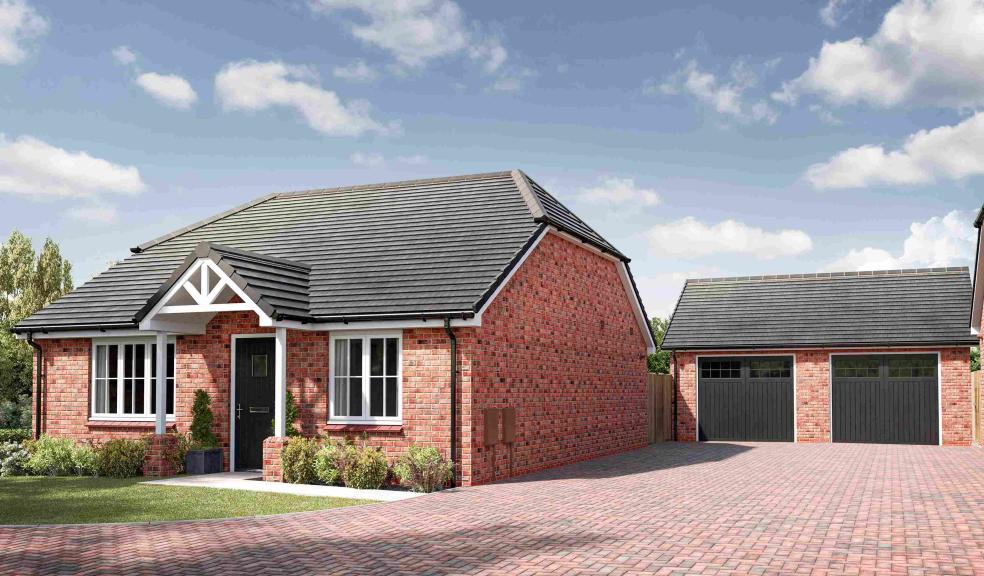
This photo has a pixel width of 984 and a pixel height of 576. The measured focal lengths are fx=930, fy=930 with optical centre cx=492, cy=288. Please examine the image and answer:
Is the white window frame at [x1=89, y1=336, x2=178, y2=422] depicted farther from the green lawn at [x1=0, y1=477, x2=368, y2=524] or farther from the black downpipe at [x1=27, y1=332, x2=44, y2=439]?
the green lawn at [x1=0, y1=477, x2=368, y2=524]

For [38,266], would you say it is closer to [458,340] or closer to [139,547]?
[458,340]

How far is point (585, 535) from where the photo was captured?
10.5m

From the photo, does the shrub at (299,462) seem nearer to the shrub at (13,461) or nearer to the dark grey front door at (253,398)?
the dark grey front door at (253,398)

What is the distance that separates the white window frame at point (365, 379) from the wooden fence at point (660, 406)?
11.4m

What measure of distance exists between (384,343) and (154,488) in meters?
4.42

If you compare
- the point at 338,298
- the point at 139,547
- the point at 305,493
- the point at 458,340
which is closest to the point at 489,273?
the point at 458,340

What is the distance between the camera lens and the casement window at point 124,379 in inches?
733

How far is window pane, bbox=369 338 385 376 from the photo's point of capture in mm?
16375

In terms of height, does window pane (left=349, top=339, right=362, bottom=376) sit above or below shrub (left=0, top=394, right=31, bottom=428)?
above

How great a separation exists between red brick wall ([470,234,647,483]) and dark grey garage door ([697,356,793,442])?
132 inches

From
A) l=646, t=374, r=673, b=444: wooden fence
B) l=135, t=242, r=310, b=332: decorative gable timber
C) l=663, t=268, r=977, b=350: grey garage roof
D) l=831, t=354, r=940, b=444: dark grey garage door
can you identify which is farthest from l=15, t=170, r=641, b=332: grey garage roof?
l=831, t=354, r=940, b=444: dark grey garage door

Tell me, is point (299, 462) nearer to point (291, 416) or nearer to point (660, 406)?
point (291, 416)

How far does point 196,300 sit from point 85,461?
156 inches

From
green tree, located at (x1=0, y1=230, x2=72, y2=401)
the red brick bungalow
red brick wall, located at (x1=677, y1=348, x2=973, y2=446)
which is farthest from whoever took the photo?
green tree, located at (x1=0, y1=230, x2=72, y2=401)
